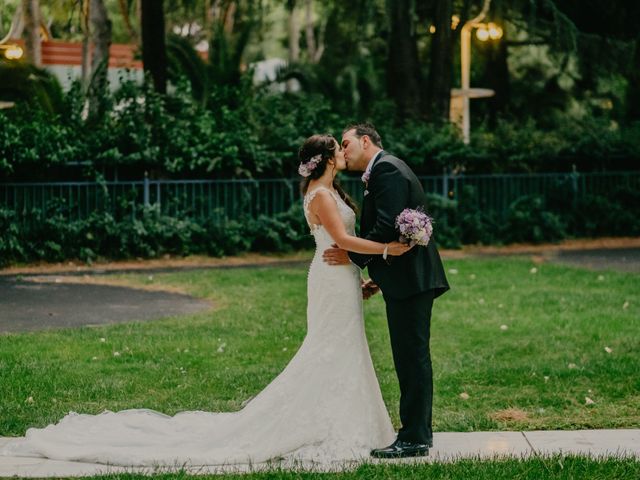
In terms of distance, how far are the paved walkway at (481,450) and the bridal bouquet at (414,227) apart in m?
1.32

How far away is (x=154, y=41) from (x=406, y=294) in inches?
627

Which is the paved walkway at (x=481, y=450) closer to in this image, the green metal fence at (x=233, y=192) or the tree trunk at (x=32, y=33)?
the green metal fence at (x=233, y=192)

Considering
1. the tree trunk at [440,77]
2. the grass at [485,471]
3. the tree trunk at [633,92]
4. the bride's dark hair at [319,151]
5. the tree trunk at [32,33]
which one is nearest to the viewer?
the grass at [485,471]

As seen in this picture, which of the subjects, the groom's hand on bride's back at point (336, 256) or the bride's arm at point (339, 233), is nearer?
the bride's arm at point (339, 233)

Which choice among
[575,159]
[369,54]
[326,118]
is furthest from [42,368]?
[369,54]

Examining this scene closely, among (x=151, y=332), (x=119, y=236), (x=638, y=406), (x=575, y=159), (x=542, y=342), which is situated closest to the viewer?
(x=638, y=406)

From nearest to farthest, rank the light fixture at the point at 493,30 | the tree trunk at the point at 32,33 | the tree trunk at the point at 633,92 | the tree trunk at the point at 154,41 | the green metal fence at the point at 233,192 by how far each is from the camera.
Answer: the green metal fence at the point at 233,192
the tree trunk at the point at 154,41
the light fixture at the point at 493,30
the tree trunk at the point at 633,92
the tree trunk at the point at 32,33

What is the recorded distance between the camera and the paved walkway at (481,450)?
631cm

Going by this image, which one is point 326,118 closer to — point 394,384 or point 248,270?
point 248,270

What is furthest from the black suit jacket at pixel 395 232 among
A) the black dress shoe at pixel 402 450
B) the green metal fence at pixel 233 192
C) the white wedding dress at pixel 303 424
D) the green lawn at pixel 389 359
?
the green metal fence at pixel 233 192

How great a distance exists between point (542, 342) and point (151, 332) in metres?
4.02

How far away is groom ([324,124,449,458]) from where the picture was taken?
651 centimetres

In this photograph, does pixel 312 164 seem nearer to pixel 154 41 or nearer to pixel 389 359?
pixel 389 359

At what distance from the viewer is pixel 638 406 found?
7.96 metres
